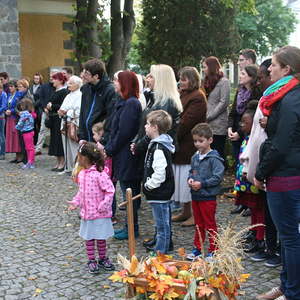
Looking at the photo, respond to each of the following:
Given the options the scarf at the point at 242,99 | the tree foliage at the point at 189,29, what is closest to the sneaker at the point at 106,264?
the scarf at the point at 242,99

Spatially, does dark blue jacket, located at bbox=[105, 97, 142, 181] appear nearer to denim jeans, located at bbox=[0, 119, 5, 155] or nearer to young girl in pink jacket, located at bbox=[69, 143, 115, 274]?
young girl in pink jacket, located at bbox=[69, 143, 115, 274]

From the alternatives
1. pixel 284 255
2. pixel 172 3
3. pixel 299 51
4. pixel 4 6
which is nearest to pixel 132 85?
pixel 299 51

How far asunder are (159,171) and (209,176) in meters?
0.51

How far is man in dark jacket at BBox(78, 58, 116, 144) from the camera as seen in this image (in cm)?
618

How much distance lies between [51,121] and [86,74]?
3.97m

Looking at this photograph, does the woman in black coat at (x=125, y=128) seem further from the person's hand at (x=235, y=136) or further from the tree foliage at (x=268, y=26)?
the tree foliage at (x=268, y=26)

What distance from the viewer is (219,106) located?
6973mm

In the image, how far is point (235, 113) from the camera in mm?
6594

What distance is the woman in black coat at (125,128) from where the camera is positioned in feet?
→ 17.6

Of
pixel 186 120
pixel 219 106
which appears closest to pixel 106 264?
pixel 186 120

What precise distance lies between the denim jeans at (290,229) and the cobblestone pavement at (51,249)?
0.50 meters

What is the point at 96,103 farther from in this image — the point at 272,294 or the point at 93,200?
the point at 272,294

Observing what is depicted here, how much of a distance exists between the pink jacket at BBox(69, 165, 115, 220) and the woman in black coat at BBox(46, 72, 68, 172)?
17.1 ft

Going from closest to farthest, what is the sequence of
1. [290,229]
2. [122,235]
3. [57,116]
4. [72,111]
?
[290,229] < [122,235] < [72,111] < [57,116]
